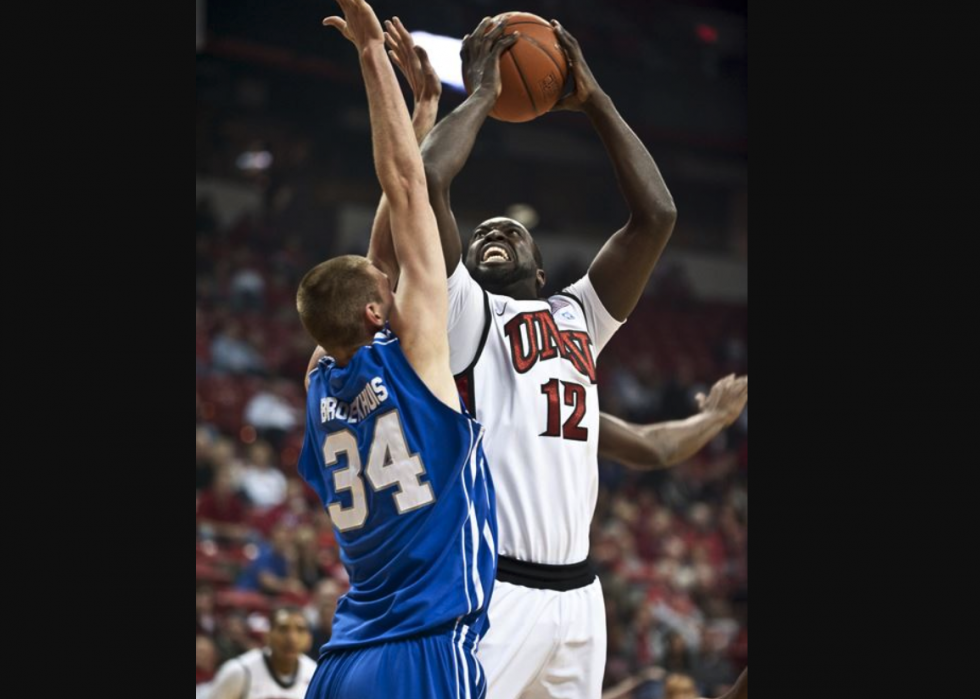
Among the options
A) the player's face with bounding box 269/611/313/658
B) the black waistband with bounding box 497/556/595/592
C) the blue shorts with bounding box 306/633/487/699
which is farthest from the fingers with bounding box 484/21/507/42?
the player's face with bounding box 269/611/313/658

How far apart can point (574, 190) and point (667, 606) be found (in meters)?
8.95

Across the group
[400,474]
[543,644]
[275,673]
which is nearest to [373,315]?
[400,474]

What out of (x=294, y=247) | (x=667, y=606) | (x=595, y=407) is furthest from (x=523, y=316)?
(x=294, y=247)

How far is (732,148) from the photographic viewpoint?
21.1 meters

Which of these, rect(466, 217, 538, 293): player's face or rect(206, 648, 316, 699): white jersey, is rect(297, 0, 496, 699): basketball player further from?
rect(206, 648, 316, 699): white jersey

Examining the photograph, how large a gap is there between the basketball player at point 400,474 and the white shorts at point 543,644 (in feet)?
1.66

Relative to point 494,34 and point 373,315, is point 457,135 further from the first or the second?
point 373,315

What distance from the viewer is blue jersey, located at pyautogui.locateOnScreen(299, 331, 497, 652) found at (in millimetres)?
3396

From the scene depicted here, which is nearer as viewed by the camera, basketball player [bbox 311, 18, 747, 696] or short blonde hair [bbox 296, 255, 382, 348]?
short blonde hair [bbox 296, 255, 382, 348]

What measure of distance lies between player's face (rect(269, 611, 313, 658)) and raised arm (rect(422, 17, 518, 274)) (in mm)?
3948

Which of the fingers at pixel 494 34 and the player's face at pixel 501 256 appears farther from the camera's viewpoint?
the player's face at pixel 501 256

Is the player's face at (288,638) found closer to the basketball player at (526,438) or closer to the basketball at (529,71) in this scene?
the basketball player at (526,438)

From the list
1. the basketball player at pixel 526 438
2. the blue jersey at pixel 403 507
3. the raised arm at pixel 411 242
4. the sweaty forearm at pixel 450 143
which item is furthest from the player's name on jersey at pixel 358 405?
the sweaty forearm at pixel 450 143

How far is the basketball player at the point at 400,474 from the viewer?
3.37 m
